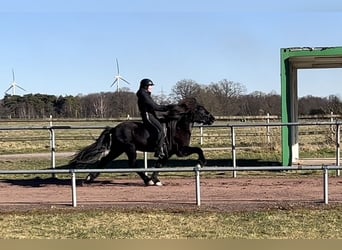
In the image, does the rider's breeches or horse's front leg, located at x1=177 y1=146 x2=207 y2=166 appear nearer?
the rider's breeches

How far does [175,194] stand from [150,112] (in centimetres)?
206

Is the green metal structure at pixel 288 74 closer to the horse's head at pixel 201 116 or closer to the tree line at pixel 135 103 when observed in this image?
the horse's head at pixel 201 116

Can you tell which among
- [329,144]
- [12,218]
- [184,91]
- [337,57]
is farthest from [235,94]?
[12,218]

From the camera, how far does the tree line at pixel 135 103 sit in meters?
50.2

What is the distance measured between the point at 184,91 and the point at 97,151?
1739 inches

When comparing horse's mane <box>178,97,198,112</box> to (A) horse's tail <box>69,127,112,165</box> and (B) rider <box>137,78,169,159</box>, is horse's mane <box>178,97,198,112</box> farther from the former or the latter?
(A) horse's tail <box>69,127,112,165</box>

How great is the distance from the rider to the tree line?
1761 cm

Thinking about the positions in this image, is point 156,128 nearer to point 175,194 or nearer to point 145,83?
point 145,83

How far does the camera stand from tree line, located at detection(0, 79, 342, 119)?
50219mm

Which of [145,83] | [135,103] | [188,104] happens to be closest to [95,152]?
[145,83]

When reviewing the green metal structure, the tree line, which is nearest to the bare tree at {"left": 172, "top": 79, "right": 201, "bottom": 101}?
the tree line

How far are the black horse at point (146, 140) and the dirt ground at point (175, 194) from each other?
24.2 inches

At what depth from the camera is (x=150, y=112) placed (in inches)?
499

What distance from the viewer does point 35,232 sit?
7.96m
